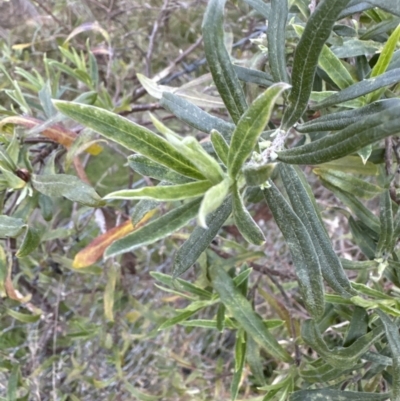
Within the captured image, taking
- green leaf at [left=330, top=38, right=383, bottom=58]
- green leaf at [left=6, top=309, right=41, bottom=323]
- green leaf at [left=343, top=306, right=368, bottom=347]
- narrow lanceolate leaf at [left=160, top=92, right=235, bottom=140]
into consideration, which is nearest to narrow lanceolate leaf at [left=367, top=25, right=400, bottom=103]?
green leaf at [left=330, top=38, right=383, bottom=58]

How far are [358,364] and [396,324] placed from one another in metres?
0.12

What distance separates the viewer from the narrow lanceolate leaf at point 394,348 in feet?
2.45

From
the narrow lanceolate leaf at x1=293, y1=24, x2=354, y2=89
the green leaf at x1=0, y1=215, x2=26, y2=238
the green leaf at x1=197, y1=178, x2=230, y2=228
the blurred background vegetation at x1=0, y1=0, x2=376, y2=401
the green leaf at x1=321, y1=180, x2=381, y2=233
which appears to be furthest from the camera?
the blurred background vegetation at x1=0, y1=0, x2=376, y2=401

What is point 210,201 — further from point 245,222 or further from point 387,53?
point 387,53

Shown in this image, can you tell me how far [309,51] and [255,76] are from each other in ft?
0.74

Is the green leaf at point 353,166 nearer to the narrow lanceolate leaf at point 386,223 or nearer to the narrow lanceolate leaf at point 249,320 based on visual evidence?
the narrow lanceolate leaf at point 386,223

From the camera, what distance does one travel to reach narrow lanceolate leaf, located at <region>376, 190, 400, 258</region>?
0.79 meters

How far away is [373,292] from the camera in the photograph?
32.1 inches

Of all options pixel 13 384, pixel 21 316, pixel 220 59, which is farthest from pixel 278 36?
pixel 13 384

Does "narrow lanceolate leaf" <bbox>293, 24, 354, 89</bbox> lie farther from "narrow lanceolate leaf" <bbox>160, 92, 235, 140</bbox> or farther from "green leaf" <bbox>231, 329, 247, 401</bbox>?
"green leaf" <bbox>231, 329, 247, 401</bbox>

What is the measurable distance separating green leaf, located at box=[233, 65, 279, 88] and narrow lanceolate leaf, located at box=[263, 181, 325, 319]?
8.0 inches

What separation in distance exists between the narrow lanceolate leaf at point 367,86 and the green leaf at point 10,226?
1.86ft

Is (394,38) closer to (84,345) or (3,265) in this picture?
(3,265)

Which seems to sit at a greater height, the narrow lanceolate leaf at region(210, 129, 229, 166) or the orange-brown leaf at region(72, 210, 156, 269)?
the narrow lanceolate leaf at region(210, 129, 229, 166)
